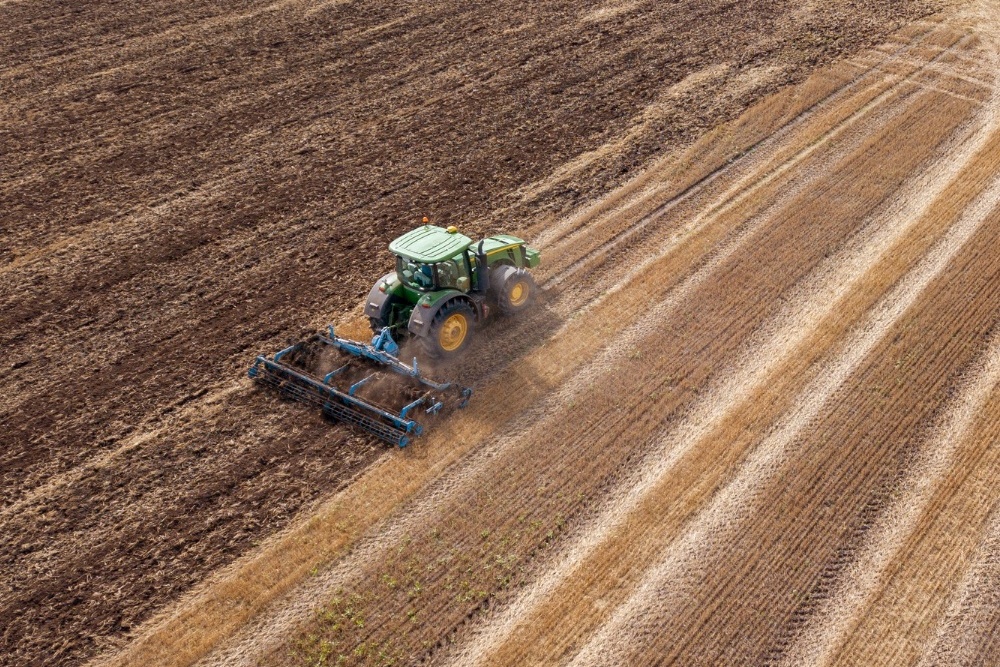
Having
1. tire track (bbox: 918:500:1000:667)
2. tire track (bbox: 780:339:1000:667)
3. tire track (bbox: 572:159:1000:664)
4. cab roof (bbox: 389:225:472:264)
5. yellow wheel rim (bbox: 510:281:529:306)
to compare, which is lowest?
tire track (bbox: 918:500:1000:667)

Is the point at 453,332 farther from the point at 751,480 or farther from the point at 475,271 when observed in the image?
the point at 751,480

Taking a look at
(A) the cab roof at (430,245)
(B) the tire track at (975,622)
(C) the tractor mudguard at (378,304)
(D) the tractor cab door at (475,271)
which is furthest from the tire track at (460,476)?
(B) the tire track at (975,622)

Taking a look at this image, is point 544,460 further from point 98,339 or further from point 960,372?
point 98,339

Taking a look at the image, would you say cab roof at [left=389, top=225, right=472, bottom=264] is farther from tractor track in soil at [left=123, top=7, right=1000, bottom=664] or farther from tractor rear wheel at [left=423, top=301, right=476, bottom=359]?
tractor track in soil at [left=123, top=7, right=1000, bottom=664]

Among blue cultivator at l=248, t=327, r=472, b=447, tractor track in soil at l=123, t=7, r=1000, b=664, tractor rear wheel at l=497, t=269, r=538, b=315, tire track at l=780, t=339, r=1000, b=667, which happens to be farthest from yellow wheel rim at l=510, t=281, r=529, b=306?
tire track at l=780, t=339, r=1000, b=667

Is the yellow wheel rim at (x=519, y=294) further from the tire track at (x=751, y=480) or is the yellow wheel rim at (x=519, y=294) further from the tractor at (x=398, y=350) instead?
the tire track at (x=751, y=480)

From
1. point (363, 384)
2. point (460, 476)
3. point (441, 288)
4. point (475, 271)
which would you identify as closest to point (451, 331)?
point (441, 288)
